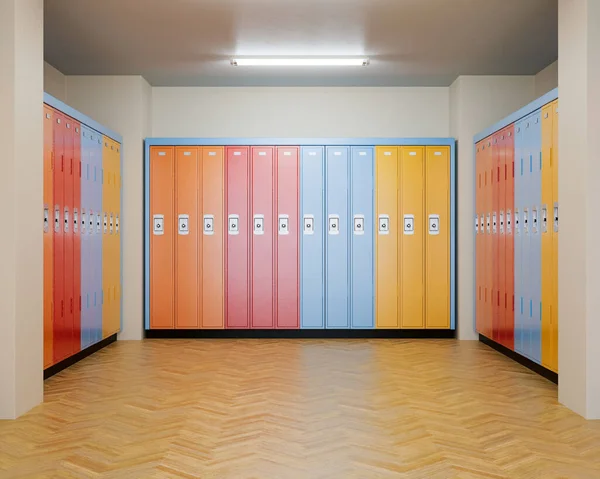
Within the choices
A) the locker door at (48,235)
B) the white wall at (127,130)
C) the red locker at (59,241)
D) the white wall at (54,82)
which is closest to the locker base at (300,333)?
the white wall at (127,130)

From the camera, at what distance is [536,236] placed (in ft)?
18.5

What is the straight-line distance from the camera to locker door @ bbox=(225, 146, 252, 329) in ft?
26.2

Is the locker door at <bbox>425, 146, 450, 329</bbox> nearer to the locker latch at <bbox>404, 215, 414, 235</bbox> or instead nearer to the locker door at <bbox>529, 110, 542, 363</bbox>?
the locker latch at <bbox>404, 215, 414, 235</bbox>

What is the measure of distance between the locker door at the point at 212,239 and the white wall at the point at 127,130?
85 centimetres

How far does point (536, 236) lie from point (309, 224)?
320 cm

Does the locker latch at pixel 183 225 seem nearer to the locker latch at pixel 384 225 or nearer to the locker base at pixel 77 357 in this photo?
the locker base at pixel 77 357

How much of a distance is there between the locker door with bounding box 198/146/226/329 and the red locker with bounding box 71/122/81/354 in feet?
6.75

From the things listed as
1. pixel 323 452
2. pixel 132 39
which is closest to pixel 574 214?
pixel 323 452

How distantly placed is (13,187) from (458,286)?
571 cm

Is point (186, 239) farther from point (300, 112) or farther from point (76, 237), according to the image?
point (300, 112)

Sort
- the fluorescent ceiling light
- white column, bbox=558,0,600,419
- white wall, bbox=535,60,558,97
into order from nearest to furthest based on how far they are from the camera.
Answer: white column, bbox=558,0,600,419, the fluorescent ceiling light, white wall, bbox=535,60,558,97

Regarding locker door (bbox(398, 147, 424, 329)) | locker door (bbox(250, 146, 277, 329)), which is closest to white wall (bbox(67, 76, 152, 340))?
locker door (bbox(250, 146, 277, 329))

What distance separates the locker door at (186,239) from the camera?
26.2 feet

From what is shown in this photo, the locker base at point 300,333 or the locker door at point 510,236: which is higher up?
the locker door at point 510,236
